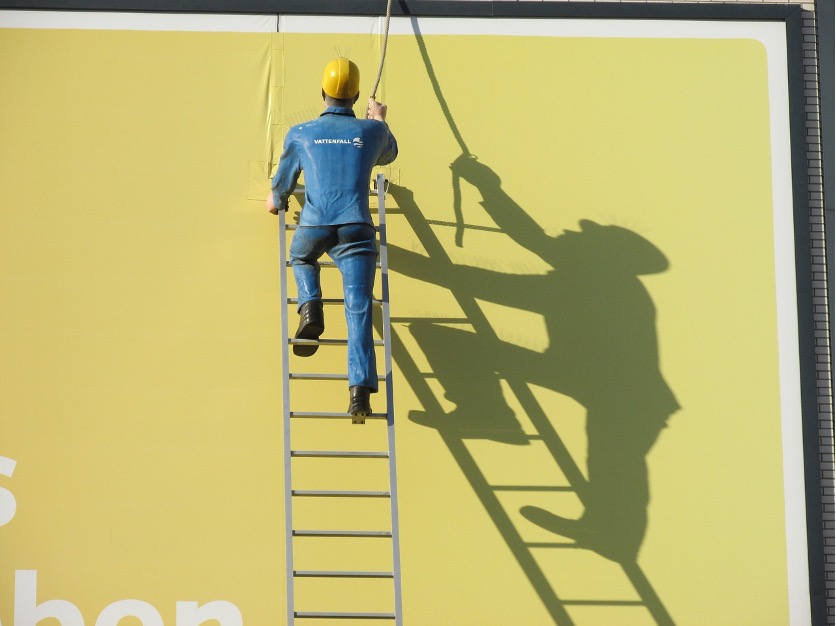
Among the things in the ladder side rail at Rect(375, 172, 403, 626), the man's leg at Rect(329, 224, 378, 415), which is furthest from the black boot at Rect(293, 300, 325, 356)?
the ladder side rail at Rect(375, 172, 403, 626)

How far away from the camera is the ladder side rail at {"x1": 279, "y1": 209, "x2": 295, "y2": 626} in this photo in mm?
6504

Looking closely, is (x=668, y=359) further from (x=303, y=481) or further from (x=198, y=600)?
(x=198, y=600)

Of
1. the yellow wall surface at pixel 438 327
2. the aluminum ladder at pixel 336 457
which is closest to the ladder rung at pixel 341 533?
the aluminum ladder at pixel 336 457

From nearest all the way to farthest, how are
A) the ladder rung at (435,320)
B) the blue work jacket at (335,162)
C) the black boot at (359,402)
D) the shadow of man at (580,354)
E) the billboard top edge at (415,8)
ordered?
1. the black boot at (359,402)
2. the blue work jacket at (335,162)
3. the shadow of man at (580,354)
4. the ladder rung at (435,320)
5. the billboard top edge at (415,8)

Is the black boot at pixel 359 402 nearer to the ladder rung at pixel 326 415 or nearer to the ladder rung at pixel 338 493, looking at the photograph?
the ladder rung at pixel 326 415

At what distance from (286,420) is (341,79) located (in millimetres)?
1608

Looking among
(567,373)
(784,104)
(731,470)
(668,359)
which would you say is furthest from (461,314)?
(784,104)

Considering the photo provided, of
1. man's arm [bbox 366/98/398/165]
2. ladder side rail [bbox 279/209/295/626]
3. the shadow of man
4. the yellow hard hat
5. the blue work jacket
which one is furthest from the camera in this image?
the shadow of man

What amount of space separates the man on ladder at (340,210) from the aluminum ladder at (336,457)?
127 millimetres

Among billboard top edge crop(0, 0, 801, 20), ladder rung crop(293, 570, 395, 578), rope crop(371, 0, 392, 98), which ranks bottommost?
ladder rung crop(293, 570, 395, 578)

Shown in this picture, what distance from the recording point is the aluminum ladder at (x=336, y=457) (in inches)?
259

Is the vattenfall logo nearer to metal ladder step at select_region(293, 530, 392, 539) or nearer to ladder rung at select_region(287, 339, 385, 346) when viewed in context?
ladder rung at select_region(287, 339, 385, 346)

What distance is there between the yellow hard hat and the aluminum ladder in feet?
1.57

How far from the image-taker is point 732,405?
745 cm
